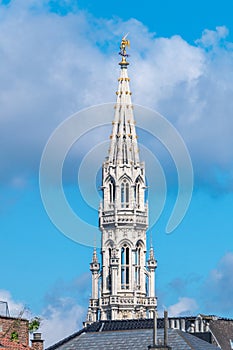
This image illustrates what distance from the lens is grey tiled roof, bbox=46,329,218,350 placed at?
15000 centimetres

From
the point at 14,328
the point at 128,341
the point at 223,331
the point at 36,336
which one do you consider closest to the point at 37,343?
the point at 36,336

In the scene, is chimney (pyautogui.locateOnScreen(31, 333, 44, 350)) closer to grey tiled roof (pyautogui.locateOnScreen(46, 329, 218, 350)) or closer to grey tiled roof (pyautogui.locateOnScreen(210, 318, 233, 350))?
grey tiled roof (pyautogui.locateOnScreen(46, 329, 218, 350))

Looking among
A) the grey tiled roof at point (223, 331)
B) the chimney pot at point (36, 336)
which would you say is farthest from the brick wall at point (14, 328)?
the grey tiled roof at point (223, 331)

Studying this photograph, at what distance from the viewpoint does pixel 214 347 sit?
156 meters

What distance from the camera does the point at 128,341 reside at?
154250 millimetres

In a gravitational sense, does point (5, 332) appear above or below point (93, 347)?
below

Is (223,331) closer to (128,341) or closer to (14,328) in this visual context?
(128,341)

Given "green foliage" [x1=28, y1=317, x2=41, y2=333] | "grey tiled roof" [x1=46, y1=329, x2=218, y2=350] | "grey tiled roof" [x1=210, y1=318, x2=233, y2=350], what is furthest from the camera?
"grey tiled roof" [x1=210, y1=318, x2=233, y2=350]

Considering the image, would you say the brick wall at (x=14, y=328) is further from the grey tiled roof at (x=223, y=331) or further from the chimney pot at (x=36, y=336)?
the grey tiled roof at (x=223, y=331)

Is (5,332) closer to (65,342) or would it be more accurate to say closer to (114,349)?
(114,349)

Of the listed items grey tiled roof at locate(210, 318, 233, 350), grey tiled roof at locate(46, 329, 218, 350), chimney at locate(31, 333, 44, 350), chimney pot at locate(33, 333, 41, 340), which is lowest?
chimney at locate(31, 333, 44, 350)

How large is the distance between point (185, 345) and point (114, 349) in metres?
8.09

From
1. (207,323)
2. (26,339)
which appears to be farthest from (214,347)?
(26,339)

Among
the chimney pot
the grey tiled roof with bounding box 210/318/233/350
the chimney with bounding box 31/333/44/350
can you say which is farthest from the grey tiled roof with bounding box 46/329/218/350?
the chimney with bounding box 31/333/44/350
